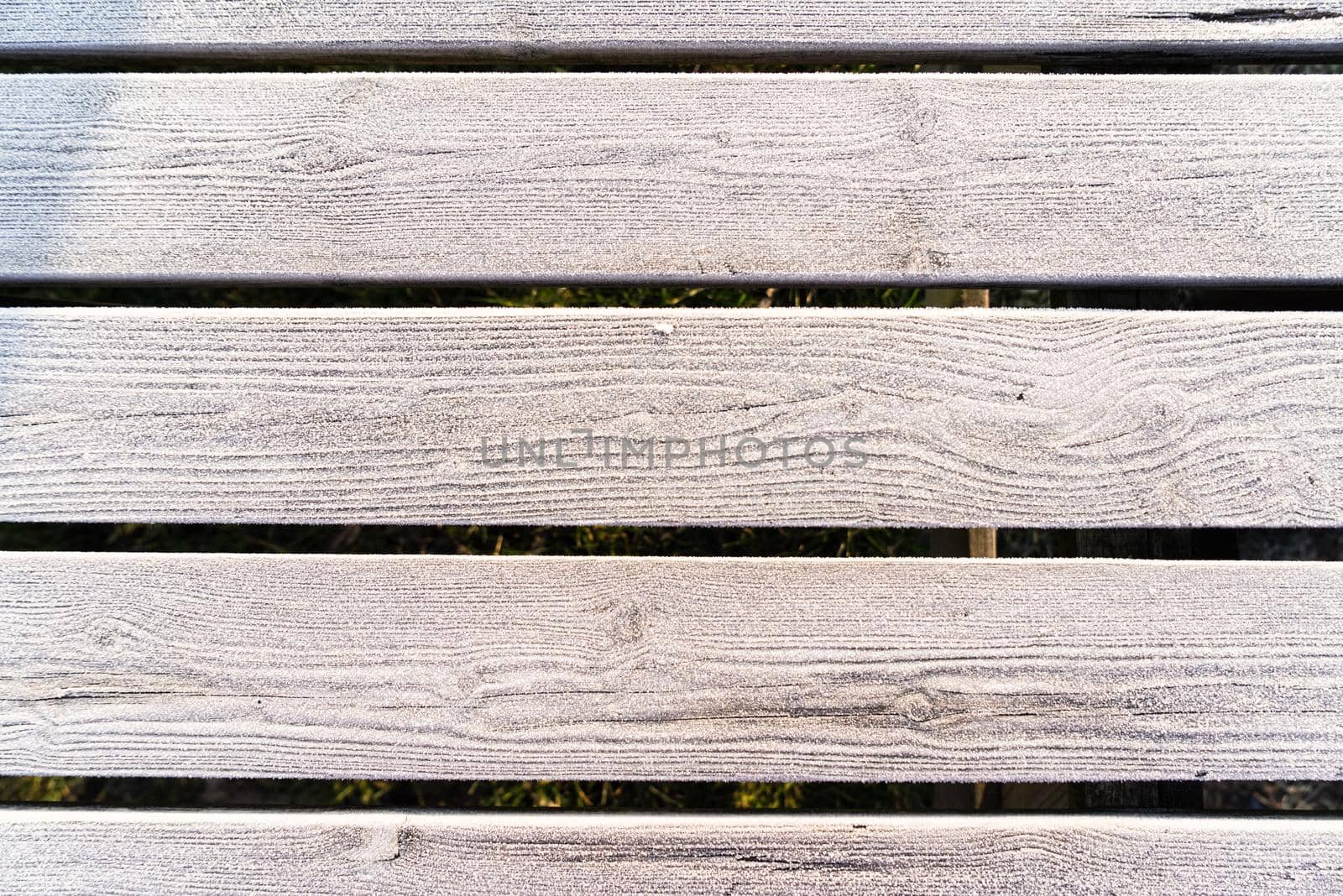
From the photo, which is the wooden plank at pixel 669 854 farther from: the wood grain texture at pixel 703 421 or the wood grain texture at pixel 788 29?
the wood grain texture at pixel 788 29

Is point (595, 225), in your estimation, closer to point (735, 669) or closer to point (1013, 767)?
point (735, 669)

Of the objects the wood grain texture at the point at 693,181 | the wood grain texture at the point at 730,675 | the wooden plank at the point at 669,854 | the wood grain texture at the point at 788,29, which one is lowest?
the wooden plank at the point at 669,854

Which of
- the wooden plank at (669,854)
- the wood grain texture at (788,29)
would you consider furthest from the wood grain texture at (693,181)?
the wooden plank at (669,854)

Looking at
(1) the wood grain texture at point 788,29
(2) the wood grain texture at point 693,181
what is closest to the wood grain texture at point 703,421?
(2) the wood grain texture at point 693,181

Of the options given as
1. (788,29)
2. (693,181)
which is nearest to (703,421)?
(693,181)

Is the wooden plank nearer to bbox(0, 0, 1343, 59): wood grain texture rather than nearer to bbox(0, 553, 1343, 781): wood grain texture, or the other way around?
bbox(0, 553, 1343, 781): wood grain texture

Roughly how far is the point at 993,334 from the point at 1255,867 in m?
0.72

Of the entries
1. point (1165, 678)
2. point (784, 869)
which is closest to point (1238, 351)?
point (1165, 678)

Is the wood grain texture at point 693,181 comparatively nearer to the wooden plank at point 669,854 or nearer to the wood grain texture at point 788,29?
the wood grain texture at point 788,29

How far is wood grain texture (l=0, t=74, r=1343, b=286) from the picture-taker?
3.21 feet

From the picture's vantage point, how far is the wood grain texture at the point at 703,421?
3.16 ft

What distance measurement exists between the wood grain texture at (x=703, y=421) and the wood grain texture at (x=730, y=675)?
83 millimetres

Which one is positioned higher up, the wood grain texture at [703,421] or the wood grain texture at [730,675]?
the wood grain texture at [703,421]

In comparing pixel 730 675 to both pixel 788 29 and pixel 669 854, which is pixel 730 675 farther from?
pixel 788 29
